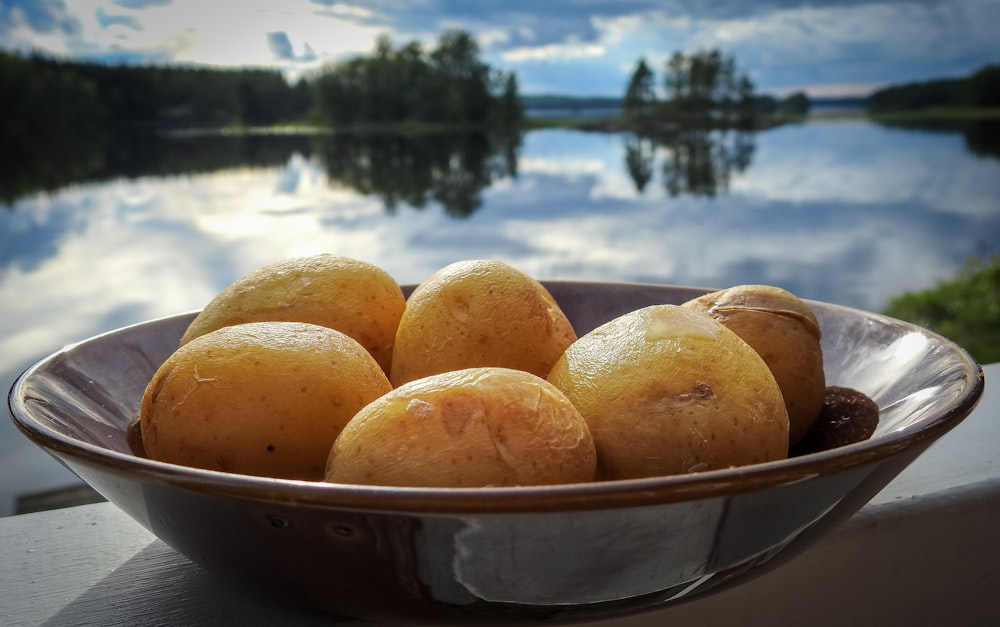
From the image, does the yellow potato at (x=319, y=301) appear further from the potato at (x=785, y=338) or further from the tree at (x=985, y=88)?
the tree at (x=985, y=88)

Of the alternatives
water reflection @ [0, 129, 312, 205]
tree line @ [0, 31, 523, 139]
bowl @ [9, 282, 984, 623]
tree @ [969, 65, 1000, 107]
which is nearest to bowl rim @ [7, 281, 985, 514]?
bowl @ [9, 282, 984, 623]

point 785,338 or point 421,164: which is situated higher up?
point 785,338

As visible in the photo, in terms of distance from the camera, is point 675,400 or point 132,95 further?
point 132,95

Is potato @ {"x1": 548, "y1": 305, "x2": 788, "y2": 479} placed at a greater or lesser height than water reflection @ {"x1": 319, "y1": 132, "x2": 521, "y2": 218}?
greater

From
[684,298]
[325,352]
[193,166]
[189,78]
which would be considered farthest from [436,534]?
[193,166]

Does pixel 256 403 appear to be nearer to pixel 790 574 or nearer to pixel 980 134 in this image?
pixel 790 574

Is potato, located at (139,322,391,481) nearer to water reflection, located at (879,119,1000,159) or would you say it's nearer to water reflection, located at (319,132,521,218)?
water reflection, located at (319,132,521,218)

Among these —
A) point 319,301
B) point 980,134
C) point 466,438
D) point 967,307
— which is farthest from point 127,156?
point 466,438
